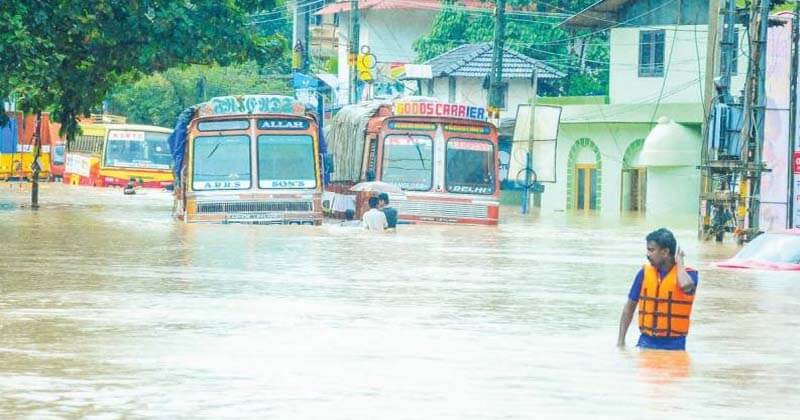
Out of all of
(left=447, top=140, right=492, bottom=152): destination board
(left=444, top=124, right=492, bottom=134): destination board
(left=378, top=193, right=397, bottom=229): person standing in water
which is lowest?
(left=378, top=193, right=397, bottom=229): person standing in water

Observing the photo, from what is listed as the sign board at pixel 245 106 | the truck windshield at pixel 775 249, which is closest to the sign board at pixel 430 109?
the sign board at pixel 245 106

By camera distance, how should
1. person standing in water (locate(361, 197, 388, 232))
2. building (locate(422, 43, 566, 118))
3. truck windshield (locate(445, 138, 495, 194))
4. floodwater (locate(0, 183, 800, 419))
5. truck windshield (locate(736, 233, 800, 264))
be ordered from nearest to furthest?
floodwater (locate(0, 183, 800, 419))
truck windshield (locate(736, 233, 800, 264))
person standing in water (locate(361, 197, 388, 232))
truck windshield (locate(445, 138, 495, 194))
building (locate(422, 43, 566, 118))

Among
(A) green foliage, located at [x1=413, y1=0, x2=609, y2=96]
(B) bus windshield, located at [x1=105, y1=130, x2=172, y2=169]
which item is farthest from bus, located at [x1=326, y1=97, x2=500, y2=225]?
(A) green foliage, located at [x1=413, y1=0, x2=609, y2=96]

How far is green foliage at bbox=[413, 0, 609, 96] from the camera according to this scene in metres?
66.0

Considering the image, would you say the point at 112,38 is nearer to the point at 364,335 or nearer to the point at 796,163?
the point at 796,163

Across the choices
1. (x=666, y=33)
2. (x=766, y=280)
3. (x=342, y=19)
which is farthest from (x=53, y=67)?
(x=342, y=19)

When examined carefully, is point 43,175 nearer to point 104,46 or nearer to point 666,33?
point 666,33

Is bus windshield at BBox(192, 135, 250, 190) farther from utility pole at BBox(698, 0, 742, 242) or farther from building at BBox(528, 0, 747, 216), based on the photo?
building at BBox(528, 0, 747, 216)

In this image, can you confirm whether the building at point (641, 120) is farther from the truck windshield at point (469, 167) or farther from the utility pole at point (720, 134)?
the utility pole at point (720, 134)

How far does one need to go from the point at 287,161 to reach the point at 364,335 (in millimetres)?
19403

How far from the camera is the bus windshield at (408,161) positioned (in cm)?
3703

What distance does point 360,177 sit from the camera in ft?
124

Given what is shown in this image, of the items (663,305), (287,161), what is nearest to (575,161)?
(287,161)

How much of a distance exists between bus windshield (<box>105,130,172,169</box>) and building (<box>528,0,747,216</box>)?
43.6 feet
